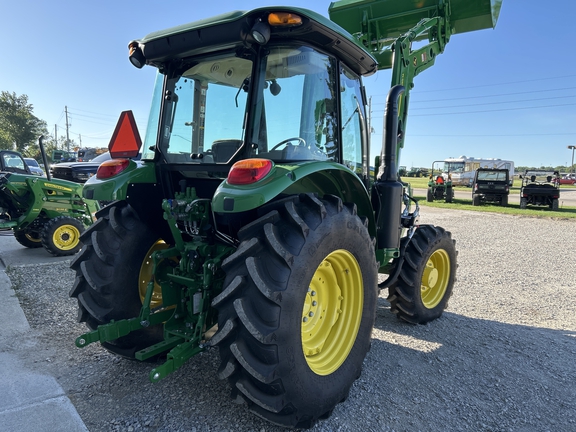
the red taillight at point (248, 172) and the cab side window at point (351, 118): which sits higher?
the cab side window at point (351, 118)

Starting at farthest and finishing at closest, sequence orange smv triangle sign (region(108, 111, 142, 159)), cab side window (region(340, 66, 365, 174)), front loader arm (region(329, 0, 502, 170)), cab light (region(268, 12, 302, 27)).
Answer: front loader arm (region(329, 0, 502, 170)) → cab side window (region(340, 66, 365, 174)) → orange smv triangle sign (region(108, 111, 142, 159)) → cab light (region(268, 12, 302, 27))

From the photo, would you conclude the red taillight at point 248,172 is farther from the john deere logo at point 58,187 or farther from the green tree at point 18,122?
the green tree at point 18,122

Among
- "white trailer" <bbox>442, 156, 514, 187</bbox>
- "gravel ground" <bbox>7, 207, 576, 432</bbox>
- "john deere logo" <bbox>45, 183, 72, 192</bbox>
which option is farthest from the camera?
"white trailer" <bbox>442, 156, 514, 187</bbox>

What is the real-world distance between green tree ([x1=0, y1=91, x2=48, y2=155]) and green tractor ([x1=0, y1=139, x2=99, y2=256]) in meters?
46.9

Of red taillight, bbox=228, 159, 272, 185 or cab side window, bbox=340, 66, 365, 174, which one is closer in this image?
red taillight, bbox=228, 159, 272, 185

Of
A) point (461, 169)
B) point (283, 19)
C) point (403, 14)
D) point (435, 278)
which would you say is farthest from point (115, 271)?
point (461, 169)

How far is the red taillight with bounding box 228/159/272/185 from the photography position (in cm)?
A: 223

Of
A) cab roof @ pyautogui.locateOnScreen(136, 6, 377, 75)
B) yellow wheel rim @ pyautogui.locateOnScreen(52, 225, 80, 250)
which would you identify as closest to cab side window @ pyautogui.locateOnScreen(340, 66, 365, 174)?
cab roof @ pyautogui.locateOnScreen(136, 6, 377, 75)

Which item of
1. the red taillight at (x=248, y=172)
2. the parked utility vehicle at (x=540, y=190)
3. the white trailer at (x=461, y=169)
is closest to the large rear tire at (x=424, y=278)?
the red taillight at (x=248, y=172)

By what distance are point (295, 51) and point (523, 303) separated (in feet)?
14.7

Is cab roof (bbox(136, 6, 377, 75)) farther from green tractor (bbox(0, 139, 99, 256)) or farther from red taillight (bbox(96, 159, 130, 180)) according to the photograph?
green tractor (bbox(0, 139, 99, 256))

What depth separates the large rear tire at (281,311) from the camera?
209 centimetres

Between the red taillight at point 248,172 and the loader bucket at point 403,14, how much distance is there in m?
3.45

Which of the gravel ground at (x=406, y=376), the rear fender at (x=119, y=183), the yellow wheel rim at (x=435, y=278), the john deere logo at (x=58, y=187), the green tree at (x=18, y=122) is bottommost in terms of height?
the gravel ground at (x=406, y=376)
